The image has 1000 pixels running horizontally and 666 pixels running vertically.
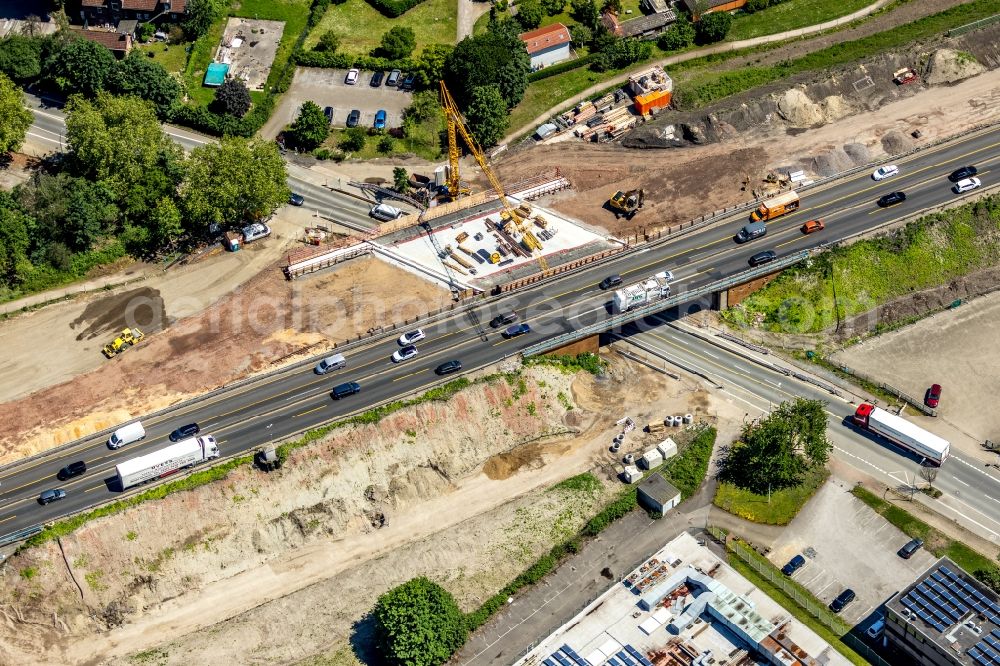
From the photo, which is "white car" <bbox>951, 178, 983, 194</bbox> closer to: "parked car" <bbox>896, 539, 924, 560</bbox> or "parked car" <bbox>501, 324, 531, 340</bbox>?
"parked car" <bbox>896, 539, 924, 560</bbox>

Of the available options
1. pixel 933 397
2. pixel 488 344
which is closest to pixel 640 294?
pixel 488 344

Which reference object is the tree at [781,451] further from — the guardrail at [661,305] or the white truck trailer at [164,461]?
the white truck trailer at [164,461]

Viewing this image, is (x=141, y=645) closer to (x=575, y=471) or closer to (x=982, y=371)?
(x=575, y=471)

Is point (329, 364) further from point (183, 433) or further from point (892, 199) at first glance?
point (892, 199)

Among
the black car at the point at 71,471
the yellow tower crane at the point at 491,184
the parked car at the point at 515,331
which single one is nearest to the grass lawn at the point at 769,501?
the parked car at the point at 515,331

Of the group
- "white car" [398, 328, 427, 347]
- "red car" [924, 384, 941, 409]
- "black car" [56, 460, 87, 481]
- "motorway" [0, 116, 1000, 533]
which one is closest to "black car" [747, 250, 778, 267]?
"motorway" [0, 116, 1000, 533]

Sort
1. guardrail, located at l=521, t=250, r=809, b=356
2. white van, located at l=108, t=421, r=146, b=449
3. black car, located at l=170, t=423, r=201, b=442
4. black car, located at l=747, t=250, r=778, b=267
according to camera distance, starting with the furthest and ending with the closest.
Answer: black car, located at l=747, t=250, r=778, b=267
guardrail, located at l=521, t=250, r=809, b=356
black car, located at l=170, t=423, r=201, b=442
white van, located at l=108, t=421, r=146, b=449
